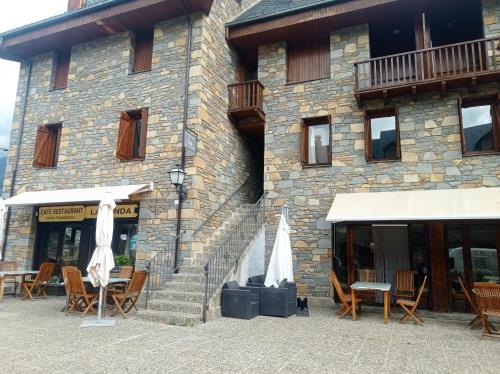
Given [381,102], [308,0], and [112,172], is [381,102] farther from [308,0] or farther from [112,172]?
[112,172]

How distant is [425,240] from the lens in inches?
352

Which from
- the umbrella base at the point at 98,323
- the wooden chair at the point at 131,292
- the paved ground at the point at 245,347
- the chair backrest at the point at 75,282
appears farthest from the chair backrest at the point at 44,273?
the umbrella base at the point at 98,323

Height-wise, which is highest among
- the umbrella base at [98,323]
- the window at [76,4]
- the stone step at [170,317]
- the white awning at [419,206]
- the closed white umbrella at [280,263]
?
the window at [76,4]

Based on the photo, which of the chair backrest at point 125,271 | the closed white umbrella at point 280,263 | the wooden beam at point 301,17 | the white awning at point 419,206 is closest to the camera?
the white awning at point 419,206

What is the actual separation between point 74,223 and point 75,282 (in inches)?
180

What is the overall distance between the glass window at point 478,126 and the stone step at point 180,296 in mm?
7279

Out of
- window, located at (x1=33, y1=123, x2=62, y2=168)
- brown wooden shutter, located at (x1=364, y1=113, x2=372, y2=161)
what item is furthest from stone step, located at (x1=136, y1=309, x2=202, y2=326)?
window, located at (x1=33, y1=123, x2=62, y2=168)

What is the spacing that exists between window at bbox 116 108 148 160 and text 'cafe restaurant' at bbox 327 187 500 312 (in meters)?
5.79

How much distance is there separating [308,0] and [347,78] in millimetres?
3207

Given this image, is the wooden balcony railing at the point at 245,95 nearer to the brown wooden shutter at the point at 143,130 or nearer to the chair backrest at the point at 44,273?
the brown wooden shutter at the point at 143,130

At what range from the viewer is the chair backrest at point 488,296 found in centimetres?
635

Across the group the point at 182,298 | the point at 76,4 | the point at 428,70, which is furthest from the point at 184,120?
the point at 76,4

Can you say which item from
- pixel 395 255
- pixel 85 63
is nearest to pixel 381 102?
pixel 395 255

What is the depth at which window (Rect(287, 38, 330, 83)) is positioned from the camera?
10.9m
